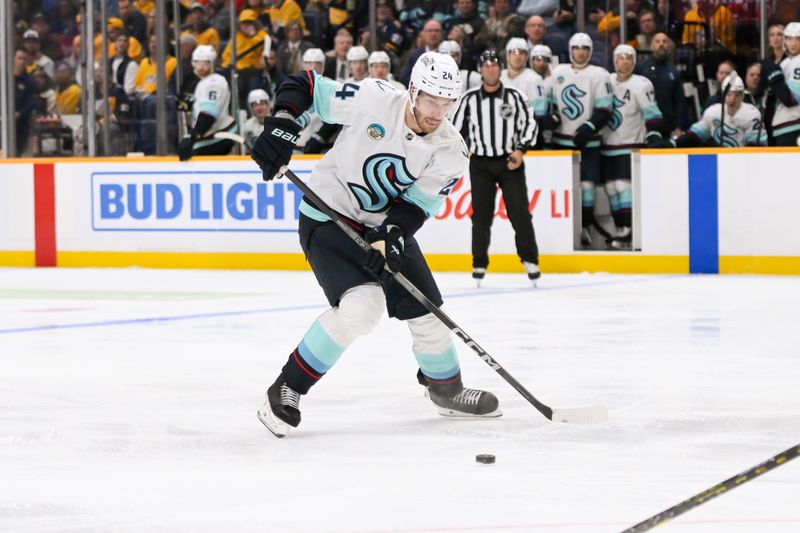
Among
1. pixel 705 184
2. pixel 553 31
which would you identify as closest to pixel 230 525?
pixel 705 184

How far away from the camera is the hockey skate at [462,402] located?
416 centimetres

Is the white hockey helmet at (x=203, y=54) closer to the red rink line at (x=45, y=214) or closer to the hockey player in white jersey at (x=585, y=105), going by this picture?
the red rink line at (x=45, y=214)

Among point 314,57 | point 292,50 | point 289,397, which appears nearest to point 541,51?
point 314,57

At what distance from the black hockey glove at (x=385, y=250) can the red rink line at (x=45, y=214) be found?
26.5 ft

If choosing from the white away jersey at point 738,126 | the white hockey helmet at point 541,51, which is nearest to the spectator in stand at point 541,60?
the white hockey helmet at point 541,51

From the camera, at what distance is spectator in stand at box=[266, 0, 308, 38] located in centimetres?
1191

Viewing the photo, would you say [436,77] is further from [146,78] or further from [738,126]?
[146,78]

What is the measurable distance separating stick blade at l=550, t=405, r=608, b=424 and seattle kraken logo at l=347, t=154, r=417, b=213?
2.57 feet

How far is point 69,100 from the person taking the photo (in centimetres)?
1194

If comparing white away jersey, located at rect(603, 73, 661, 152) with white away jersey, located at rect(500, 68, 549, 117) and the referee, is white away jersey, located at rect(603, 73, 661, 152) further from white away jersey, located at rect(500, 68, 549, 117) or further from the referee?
the referee

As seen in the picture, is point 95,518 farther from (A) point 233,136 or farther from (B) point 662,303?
(A) point 233,136

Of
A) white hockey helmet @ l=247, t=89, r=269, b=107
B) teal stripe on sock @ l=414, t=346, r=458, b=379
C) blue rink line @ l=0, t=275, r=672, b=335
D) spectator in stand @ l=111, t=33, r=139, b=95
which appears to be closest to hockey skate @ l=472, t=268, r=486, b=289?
blue rink line @ l=0, t=275, r=672, b=335

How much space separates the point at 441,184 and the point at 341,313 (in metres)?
0.49

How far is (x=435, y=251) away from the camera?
10492 millimetres
